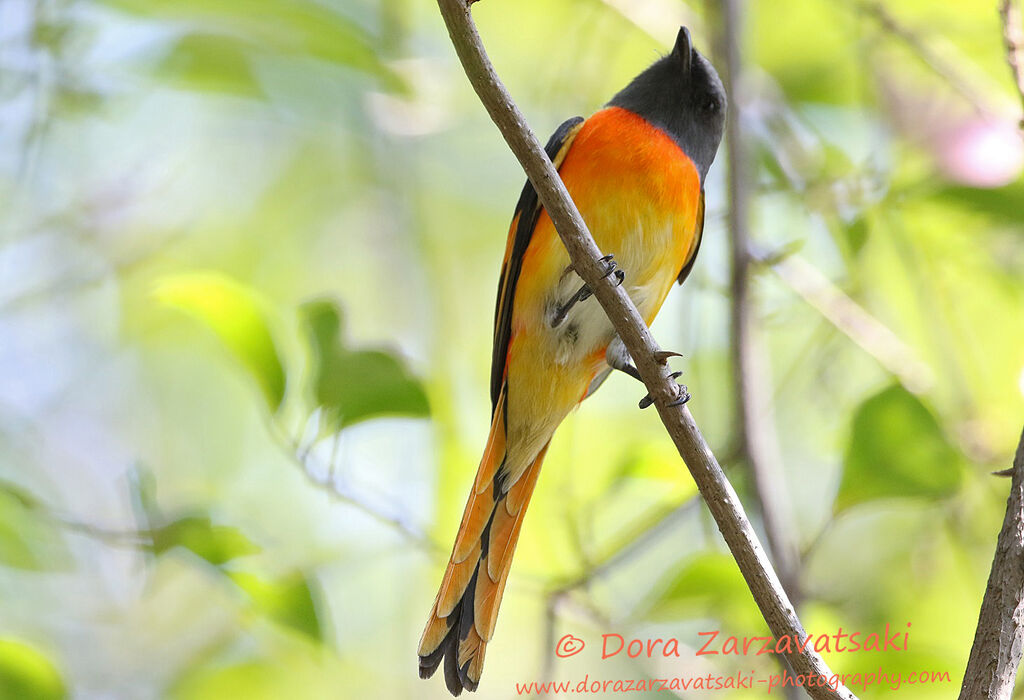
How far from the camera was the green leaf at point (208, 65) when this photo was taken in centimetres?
330

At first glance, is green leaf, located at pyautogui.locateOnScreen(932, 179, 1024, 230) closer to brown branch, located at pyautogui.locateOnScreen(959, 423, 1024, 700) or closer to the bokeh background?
the bokeh background

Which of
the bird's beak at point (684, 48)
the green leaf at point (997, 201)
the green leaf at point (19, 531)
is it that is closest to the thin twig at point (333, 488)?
the green leaf at point (19, 531)

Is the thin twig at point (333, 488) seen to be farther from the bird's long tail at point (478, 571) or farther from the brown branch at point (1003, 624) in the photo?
the brown branch at point (1003, 624)

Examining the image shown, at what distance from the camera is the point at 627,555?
2.69 meters

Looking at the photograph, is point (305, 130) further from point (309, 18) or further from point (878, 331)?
point (878, 331)

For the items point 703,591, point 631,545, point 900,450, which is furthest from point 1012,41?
point 631,545

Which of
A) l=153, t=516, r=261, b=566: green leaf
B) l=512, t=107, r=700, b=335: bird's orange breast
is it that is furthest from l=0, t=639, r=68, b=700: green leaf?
l=512, t=107, r=700, b=335: bird's orange breast

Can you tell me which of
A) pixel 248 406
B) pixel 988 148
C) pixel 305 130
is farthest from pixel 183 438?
pixel 988 148

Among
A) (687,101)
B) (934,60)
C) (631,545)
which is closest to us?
(631,545)

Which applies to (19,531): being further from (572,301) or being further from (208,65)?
(208,65)

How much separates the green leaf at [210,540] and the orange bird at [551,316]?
0.61 meters

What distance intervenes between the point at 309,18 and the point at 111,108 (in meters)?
1.15

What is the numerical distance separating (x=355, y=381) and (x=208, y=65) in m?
1.59

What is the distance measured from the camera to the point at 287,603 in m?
2.24
